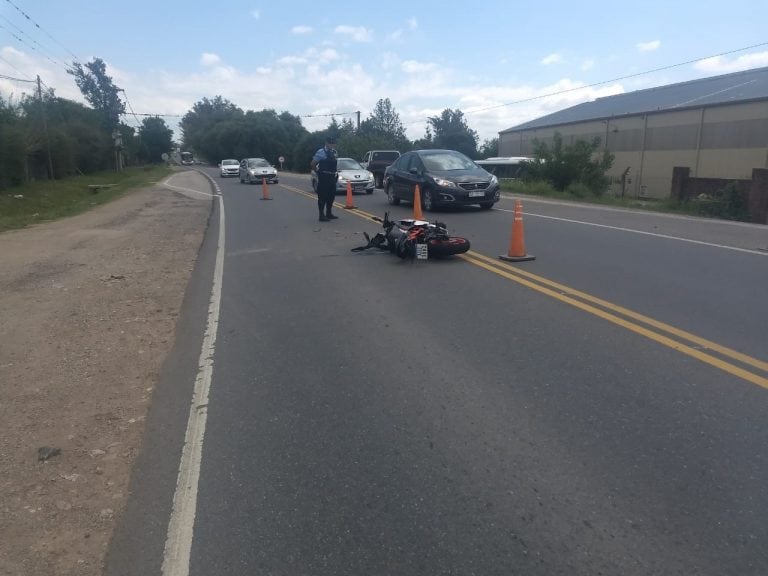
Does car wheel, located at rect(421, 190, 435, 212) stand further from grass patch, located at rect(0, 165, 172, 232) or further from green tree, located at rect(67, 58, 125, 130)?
green tree, located at rect(67, 58, 125, 130)

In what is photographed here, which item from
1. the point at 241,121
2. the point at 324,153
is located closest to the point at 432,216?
the point at 324,153

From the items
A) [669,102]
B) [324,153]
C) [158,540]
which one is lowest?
[158,540]

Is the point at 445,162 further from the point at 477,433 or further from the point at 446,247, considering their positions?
the point at 477,433

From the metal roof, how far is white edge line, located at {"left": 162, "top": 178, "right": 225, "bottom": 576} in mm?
40415

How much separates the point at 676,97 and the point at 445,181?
36949mm

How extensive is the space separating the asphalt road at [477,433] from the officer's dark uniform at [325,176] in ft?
23.9

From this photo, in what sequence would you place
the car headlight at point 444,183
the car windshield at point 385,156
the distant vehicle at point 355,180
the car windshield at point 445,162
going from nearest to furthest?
the car headlight at point 444,183
the car windshield at point 445,162
the distant vehicle at point 355,180
the car windshield at point 385,156

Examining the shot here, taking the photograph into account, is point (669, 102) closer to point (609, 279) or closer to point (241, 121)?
point (609, 279)

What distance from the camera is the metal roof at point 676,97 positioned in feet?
133

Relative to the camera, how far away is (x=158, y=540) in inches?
127

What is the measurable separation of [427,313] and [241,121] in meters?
107

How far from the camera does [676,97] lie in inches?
1823

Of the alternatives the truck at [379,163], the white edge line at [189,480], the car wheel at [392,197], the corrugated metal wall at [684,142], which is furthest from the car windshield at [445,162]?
the corrugated metal wall at [684,142]

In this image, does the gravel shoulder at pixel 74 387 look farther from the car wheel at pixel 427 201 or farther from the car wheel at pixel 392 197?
the car wheel at pixel 392 197
